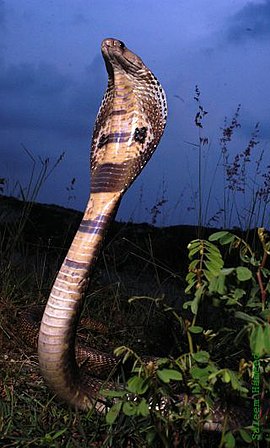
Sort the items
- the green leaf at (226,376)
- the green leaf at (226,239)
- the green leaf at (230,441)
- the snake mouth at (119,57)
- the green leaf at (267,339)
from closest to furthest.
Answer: the green leaf at (267,339) → the green leaf at (226,376) → the green leaf at (230,441) → the green leaf at (226,239) → the snake mouth at (119,57)

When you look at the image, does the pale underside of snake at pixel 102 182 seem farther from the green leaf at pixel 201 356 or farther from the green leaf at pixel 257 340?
A: the green leaf at pixel 257 340

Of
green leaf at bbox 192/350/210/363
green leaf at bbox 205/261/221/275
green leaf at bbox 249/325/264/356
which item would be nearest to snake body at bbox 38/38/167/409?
green leaf at bbox 205/261/221/275

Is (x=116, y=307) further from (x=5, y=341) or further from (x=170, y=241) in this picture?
(x=170, y=241)

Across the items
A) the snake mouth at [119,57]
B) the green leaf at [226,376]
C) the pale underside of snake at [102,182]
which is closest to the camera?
the green leaf at [226,376]

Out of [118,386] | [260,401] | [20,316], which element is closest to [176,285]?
[20,316]

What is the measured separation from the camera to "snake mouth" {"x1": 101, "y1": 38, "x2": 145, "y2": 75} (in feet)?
9.14

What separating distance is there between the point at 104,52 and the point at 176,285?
12.0ft

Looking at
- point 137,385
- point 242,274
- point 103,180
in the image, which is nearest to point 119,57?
point 103,180

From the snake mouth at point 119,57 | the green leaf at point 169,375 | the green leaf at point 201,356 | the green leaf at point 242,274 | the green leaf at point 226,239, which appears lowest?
the green leaf at point 169,375

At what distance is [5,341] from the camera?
3703mm

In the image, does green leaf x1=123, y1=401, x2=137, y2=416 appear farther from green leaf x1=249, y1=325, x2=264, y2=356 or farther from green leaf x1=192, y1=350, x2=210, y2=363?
green leaf x1=249, y1=325, x2=264, y2=356

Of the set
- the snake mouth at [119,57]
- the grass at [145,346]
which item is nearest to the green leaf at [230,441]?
the grass at [145,346]

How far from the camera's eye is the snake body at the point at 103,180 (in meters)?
2.62

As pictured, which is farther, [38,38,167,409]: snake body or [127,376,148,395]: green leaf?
[38,38,167,409]: snake body
